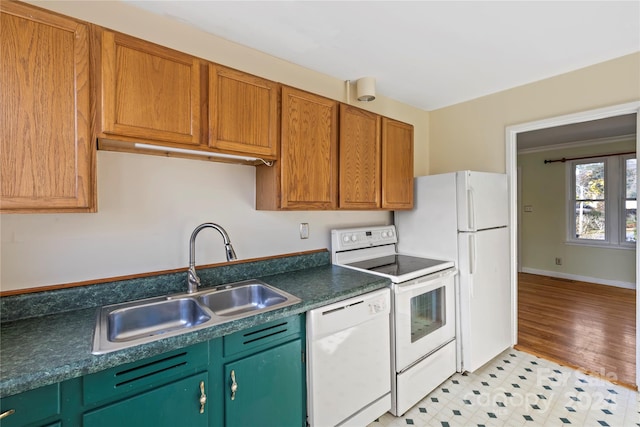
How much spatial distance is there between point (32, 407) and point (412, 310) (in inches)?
74.3

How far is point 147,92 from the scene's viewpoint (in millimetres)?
1347

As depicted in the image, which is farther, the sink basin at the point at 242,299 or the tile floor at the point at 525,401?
the tile floor at the point at 525,401

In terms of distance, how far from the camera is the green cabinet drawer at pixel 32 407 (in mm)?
903

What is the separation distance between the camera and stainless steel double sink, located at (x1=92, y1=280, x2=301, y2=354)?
4.30ft

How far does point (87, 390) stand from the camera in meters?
1.03

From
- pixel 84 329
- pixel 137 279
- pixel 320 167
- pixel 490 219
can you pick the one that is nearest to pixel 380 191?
pixel 320 167

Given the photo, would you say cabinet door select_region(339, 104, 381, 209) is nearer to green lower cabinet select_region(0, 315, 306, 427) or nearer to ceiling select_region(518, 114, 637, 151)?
green lower cabinet select_region(0, 315, 306, 427)

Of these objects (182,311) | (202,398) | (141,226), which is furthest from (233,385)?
(141,226)

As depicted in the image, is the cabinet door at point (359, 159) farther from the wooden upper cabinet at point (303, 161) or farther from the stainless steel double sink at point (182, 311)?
the stainless steel double sink at point (182, 311)

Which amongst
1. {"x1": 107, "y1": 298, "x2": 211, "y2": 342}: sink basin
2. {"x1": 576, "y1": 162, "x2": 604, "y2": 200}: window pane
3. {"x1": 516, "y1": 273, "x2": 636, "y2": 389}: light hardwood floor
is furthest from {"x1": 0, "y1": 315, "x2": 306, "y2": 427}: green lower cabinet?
{"x1": 576, "y1": 162, "x2": 604, "y2": 200}: window pane

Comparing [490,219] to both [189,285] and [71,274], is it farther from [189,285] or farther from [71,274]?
[71,274]

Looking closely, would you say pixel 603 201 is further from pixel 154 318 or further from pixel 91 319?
pixel 91 319

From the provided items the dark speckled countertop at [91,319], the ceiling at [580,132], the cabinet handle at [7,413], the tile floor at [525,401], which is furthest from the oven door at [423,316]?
the ceiling at [580,132]

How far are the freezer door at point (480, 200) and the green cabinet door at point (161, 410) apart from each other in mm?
2030
